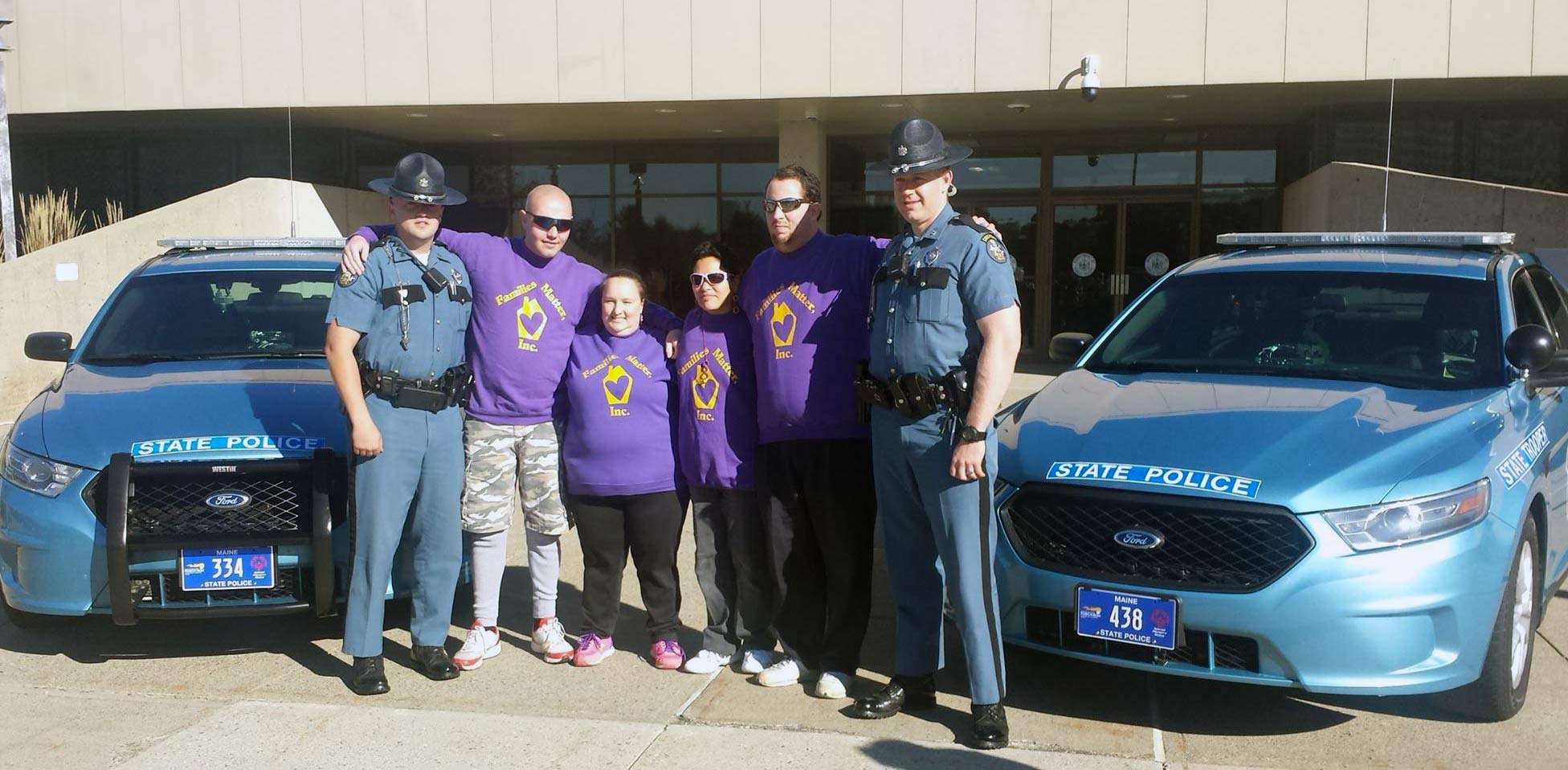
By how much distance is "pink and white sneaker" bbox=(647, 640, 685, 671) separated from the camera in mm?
4887

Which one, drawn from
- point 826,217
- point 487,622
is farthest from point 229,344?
point 826,217

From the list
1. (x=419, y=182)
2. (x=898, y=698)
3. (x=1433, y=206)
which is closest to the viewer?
(x=898, y=698)

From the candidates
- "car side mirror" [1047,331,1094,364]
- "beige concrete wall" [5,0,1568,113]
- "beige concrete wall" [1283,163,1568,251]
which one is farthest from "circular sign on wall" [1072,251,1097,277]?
"car side mirror" [1047,331,1094,364]

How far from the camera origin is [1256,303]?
5.27m

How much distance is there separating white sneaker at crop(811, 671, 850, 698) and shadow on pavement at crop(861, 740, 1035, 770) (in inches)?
17.6

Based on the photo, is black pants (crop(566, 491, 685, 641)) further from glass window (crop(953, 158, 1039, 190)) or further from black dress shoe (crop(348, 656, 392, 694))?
glass window (crop(953, 158, 1039, 190))

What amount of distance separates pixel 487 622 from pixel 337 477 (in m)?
0.81

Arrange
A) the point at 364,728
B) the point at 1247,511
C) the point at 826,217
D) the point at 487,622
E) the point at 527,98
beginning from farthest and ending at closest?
1. the point at 826,217
2. the point at 527,98
3. the point at 487,622
4. the point at 364,728
5. the point at 1247,511

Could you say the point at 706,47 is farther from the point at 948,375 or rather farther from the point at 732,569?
the point at 948,375

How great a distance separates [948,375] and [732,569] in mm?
1327

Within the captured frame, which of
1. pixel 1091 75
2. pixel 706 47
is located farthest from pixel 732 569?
pixel 706 47

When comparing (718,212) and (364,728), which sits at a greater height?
(718,212)

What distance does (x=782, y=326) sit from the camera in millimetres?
4438

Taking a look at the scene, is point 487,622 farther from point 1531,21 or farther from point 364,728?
point 1531,21
